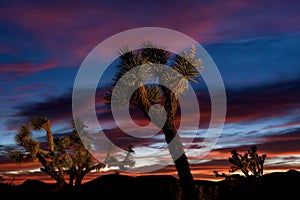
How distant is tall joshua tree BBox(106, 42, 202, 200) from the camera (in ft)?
43.2


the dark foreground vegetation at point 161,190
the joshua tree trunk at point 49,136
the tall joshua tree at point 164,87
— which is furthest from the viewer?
the joshua tree trunk at point 49,136

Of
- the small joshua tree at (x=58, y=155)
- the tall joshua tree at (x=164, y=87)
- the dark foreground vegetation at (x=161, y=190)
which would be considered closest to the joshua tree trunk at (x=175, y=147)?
the tall joshua tree at (x=164, y=87)

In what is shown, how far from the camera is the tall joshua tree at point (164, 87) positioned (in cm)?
1316

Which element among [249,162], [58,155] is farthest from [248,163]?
[58,155]

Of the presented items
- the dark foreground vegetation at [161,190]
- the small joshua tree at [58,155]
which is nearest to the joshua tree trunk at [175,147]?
the dark foreground vegetation at [161,190]

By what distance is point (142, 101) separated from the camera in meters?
12.8

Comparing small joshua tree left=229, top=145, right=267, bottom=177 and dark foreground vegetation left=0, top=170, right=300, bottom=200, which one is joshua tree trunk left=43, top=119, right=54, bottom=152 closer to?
dark foreground vegetation left=0, top=170, right=300, bottom=200

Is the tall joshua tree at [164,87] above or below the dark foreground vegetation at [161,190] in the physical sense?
above

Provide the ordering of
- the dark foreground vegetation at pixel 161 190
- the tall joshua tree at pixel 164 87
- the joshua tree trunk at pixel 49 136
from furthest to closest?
the joshua tree trunk at pixel 49 136 → the dark foreground vegetation at pixel 161 190 → the tall joshua tree at pixel 164 87

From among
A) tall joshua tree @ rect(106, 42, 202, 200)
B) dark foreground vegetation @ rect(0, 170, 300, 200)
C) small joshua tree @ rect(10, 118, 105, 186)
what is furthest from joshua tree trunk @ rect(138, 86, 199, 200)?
small joshua tree @ rect(10, 118, 105, 186)

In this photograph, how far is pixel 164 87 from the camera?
1361 cm

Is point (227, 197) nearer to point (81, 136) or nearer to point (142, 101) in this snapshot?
point (142, 101)

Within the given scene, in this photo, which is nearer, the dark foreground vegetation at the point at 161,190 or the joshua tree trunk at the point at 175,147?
the joshua tree trunk at the point at 175,147

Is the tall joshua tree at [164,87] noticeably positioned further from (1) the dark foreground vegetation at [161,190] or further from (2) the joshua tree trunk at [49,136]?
(2) the joshua tree trunk at [49,136]
